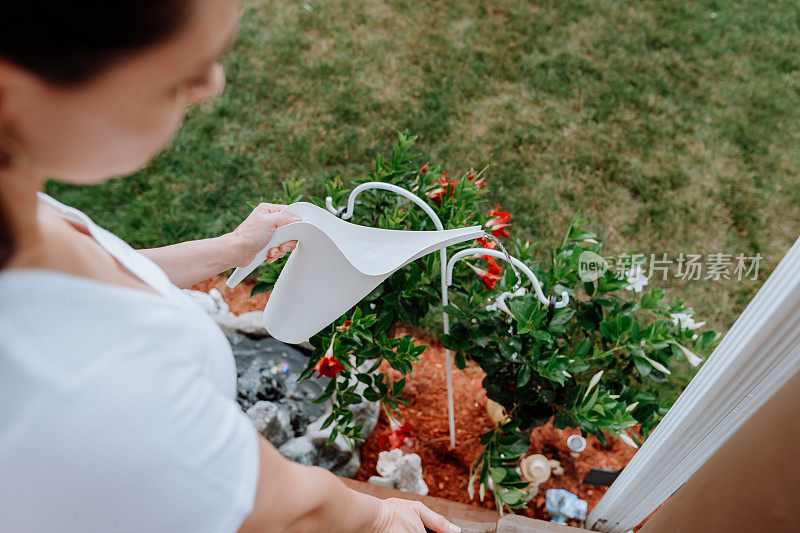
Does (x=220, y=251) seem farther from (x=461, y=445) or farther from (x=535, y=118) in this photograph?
(x=535, y=118)

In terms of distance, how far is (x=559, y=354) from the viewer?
1599 mm

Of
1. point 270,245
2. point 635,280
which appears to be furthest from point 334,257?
point 635,280

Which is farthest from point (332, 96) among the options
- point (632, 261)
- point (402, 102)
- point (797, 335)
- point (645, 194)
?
point (797, 335)

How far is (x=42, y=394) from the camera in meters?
0.49

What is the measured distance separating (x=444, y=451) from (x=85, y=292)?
63.3 inches

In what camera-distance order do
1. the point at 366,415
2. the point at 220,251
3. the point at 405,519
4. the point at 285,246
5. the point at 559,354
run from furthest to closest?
the point at 366,415
the point at 559,354
the point at 285,246
the point at 220,251
the point at 405,519

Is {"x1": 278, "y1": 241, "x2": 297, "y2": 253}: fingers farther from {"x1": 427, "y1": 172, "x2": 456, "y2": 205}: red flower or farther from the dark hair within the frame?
the dark hair

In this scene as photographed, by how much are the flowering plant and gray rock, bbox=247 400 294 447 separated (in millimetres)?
614

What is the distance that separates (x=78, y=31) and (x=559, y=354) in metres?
1.42

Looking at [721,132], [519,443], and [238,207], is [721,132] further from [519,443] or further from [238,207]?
[238,207]

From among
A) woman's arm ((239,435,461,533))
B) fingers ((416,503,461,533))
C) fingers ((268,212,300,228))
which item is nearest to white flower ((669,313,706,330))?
fingers ((416,503,461,533))

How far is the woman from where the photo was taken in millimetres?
440

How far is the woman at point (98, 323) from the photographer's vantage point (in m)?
0.44

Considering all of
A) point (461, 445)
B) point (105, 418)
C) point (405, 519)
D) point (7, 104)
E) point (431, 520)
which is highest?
point (7, 104)
